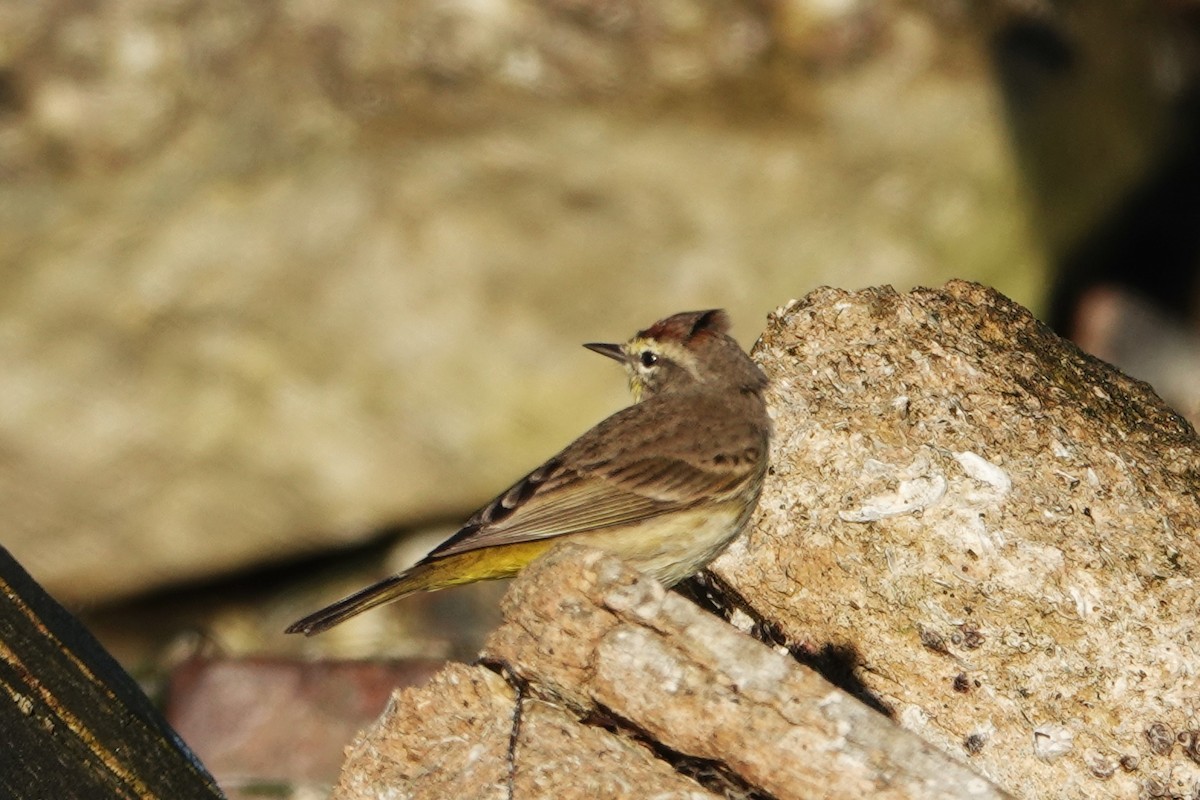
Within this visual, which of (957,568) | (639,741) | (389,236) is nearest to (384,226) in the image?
(389,236)

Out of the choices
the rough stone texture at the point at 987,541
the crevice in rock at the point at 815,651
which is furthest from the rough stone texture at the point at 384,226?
the crevice in rock at the point at 815,651

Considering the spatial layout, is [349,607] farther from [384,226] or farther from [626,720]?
[384,226]

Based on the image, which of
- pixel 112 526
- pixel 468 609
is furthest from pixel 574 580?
pixel 112 526

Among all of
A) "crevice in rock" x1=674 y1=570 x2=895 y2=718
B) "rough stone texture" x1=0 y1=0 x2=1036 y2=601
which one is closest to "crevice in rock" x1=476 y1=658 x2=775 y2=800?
"crevice in rock" x1=674 y1=570 x2=895 y2=718

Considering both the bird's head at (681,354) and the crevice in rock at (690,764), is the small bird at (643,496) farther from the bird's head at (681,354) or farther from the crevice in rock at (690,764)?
the crevice in rock at (690,764)

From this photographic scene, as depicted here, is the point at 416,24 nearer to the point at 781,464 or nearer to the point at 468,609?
the point at 468,609
